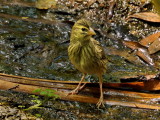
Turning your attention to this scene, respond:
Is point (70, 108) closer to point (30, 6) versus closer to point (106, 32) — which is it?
point (106, 32)

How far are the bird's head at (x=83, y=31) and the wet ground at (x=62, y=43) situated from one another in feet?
2.94

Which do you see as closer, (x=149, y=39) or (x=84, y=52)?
(x=84, y=52)

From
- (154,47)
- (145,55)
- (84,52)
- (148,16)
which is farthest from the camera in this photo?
(148,16)

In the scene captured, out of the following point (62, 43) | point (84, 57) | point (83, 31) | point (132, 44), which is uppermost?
point (83, 31)

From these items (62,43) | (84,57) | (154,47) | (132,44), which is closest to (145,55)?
(154,47)

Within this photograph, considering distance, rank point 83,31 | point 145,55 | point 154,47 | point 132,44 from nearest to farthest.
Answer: point 83,31
point 145,55
point 154,47
point 132,44

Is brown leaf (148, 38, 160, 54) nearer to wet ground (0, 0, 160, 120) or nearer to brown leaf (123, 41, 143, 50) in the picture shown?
wet ground (0, 0, 160, 120)

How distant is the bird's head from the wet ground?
895mm

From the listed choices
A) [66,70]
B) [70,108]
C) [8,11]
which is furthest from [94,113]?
[8,11]

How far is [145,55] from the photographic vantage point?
227 inches

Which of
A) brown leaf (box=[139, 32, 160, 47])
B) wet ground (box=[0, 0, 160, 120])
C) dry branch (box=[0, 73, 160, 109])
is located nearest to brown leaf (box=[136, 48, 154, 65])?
wet ground (box=[0, 0, 160, 120])

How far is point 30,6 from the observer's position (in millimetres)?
7680

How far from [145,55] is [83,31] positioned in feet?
6.70

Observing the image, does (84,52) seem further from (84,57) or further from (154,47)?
(154,47)
